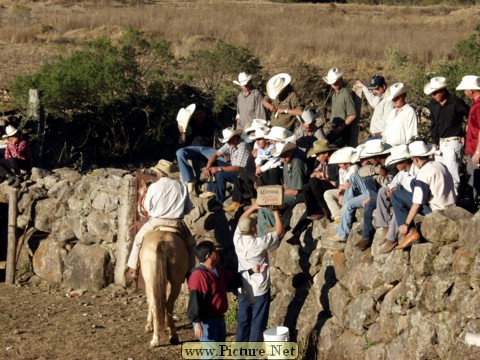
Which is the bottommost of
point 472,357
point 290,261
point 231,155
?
point 472,357

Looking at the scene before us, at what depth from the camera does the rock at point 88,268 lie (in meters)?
17.2

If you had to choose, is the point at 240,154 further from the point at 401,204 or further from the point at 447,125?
the point at 401,204

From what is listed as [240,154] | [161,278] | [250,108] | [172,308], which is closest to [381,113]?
[240,154]

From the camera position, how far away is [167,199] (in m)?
14.8

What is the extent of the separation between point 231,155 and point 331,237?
2.79 meters

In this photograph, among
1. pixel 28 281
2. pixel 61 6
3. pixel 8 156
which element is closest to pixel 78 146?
pixel 8 156

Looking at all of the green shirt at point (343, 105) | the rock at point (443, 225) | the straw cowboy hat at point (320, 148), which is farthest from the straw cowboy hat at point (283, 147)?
the rock at point (443, 225)

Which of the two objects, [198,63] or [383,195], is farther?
[198,63]

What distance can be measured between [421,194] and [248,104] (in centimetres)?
564

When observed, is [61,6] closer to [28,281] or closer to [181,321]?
[28,281]

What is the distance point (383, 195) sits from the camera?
1248 cm

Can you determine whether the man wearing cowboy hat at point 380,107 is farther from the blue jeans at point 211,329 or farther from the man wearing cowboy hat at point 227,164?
the blue jeans at point 211,329

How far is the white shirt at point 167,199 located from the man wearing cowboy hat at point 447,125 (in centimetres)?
357

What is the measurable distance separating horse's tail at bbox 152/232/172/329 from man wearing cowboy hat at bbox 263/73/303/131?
10.00 ft
